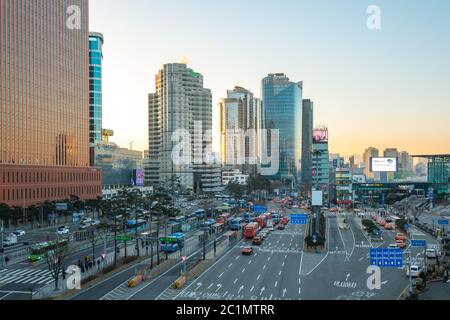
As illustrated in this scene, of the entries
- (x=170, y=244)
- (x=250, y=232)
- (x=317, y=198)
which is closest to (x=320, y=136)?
(x=317, y=198)

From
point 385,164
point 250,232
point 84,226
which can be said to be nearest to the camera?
point 250,232

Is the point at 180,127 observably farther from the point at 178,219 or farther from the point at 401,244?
the point at 401,244

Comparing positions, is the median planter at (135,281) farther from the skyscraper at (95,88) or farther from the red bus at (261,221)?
the skyscraper at (95,88)

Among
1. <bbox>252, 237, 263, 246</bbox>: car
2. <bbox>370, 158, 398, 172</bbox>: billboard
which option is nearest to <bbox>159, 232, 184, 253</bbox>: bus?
<bbox>252, 237, 263, 246</bbox>: car

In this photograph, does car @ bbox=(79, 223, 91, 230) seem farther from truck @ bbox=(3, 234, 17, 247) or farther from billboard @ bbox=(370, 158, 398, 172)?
billboard @ bbox=(370, 158, 398, 172)
